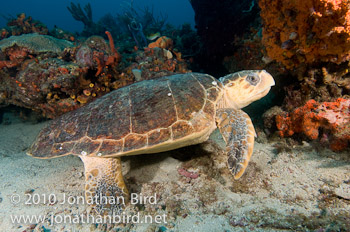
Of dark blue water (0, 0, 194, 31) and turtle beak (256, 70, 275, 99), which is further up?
dark blue water (0, 0, 194, 31)

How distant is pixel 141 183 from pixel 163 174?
1.36 ft

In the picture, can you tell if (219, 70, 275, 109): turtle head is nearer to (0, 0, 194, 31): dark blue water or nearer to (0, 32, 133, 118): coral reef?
(0, 32, 133, 118): coral reef

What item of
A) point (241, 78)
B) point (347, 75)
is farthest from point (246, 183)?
point (347, 75)

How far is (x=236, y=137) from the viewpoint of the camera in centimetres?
246

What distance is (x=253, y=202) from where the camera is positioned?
7.22 feet

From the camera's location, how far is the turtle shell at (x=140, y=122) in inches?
97.7

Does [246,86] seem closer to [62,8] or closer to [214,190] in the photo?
[214,190]

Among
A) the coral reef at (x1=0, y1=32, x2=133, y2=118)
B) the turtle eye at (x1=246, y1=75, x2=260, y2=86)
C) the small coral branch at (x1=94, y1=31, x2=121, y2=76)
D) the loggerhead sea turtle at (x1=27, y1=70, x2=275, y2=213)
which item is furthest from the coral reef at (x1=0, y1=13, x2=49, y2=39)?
the turtle eye at (x1=246, y1=75, x2=260, y2=86)

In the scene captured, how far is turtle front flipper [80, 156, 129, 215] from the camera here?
8.04ft

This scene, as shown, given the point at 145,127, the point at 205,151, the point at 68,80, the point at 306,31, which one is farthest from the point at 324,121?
the point at 68,80

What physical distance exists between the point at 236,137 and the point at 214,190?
864mm

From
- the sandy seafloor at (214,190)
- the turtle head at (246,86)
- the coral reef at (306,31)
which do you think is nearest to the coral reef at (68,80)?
the sandy seafloor at (214,190)

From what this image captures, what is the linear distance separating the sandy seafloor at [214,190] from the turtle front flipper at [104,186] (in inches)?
7.6

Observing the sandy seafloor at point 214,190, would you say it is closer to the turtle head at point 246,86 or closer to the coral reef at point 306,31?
the turtle head at point 246,86
